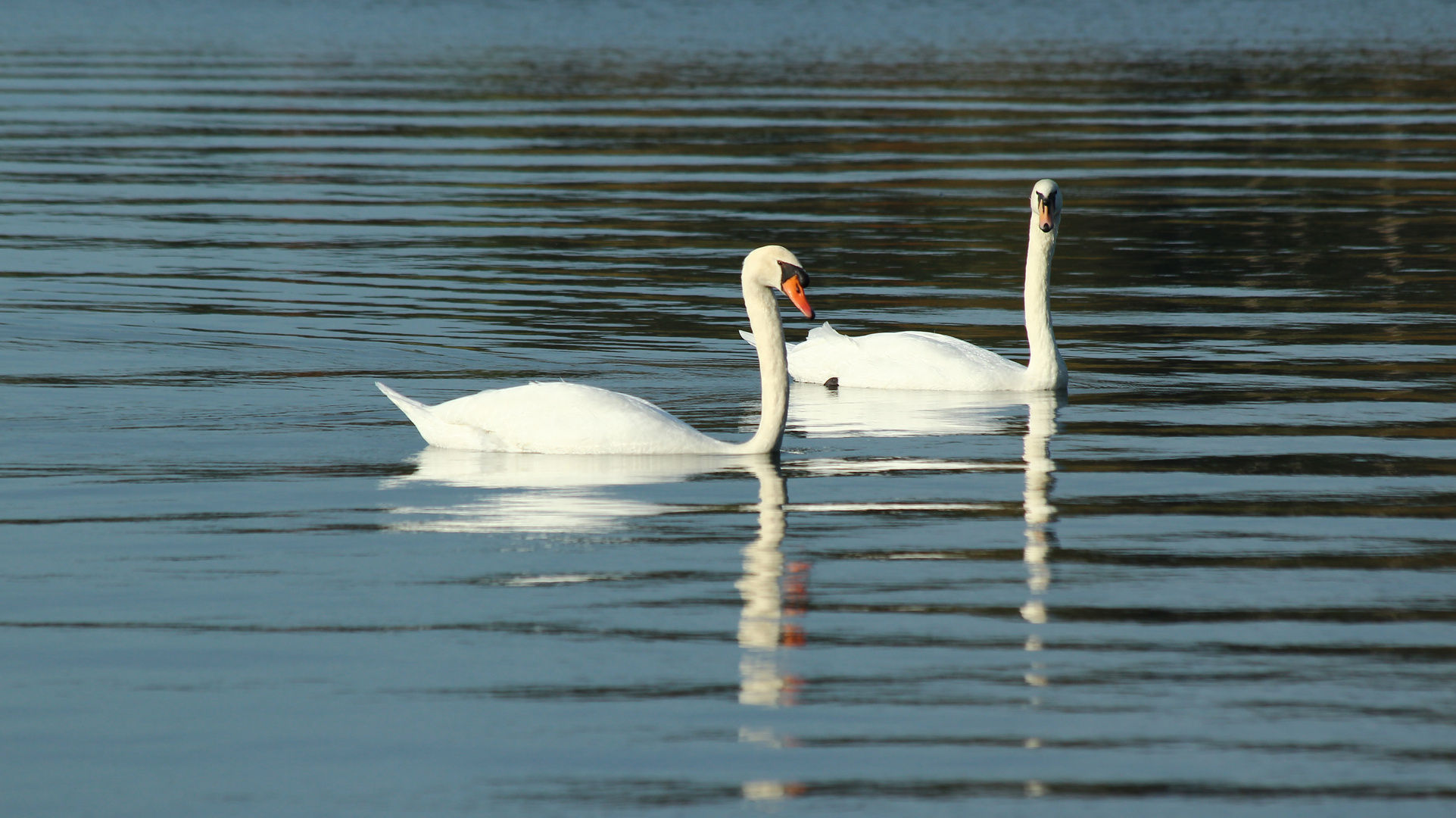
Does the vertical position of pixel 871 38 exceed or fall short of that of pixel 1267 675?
it exceeds it

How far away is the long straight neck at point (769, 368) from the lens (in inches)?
410

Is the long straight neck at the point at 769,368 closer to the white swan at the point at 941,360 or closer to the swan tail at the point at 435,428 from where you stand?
the swan tail at the point at 435,428

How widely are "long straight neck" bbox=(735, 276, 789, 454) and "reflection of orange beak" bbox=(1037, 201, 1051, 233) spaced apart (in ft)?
10.7

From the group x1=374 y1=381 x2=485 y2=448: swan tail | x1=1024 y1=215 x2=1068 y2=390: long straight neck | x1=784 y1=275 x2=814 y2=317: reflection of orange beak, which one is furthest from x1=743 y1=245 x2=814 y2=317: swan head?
x1=1024 y1=215 x2=1068 y2=390: long straight neck

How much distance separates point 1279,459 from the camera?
10.4 metres

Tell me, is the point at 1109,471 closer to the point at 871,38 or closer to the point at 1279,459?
the point at 1279,459

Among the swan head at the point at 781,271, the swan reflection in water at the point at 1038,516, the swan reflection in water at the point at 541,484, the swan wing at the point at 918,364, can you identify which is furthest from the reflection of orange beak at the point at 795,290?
the swan wing at the point at 918,364

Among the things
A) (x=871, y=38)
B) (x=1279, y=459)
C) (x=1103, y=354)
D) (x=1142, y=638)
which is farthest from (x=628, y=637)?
(x=871, y=38)

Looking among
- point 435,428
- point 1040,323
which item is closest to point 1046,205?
point 1040,323

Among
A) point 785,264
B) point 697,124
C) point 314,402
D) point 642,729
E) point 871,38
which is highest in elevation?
point 871,38

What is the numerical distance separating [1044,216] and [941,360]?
133 centimetres

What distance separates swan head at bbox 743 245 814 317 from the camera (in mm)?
10406

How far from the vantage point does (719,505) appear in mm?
9367

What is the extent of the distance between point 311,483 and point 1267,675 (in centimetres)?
474
